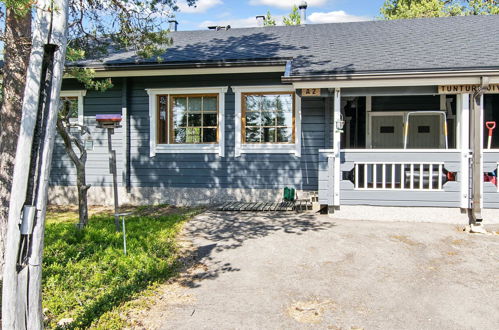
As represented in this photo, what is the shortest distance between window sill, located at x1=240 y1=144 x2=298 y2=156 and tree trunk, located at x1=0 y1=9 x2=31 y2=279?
17.1 ft

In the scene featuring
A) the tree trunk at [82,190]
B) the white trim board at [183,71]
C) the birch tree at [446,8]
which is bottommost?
the tree trunk at [82,190]

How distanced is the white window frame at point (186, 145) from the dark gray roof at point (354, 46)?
28.0 inches

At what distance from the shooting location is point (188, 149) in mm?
9406

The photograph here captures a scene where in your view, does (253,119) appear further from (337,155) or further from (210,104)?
(337,155)

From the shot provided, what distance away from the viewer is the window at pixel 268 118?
9.13 meters

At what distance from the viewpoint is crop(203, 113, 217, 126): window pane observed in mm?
9422

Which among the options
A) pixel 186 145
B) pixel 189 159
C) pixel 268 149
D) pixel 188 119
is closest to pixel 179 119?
pixel 188 119

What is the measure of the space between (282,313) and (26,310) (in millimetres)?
2091

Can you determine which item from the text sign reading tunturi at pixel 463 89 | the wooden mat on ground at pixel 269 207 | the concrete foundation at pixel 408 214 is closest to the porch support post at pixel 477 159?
the text sign reading tunturi at pixel 463 89

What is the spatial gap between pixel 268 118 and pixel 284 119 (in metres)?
0.36

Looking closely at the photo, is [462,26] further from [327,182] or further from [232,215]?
[232,215]

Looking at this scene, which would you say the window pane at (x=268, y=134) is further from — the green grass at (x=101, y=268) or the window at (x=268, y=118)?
the green grass at (x=101, y=268)

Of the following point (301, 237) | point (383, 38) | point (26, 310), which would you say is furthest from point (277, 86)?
point (26, 310)

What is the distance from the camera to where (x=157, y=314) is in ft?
12.2
